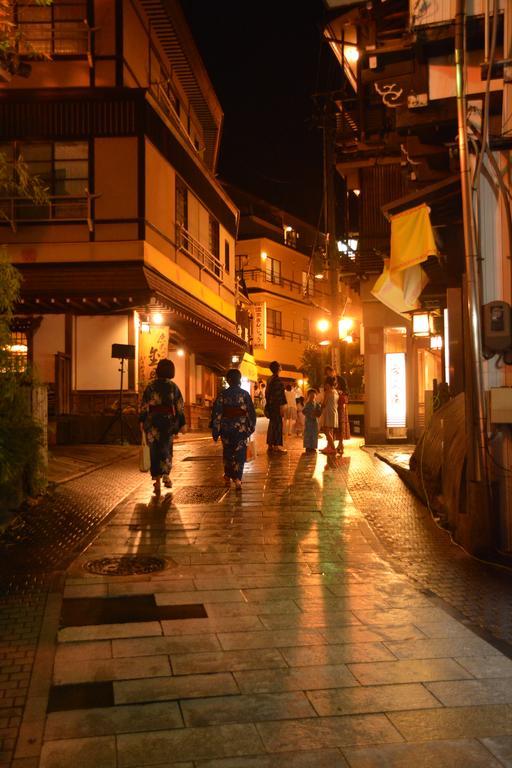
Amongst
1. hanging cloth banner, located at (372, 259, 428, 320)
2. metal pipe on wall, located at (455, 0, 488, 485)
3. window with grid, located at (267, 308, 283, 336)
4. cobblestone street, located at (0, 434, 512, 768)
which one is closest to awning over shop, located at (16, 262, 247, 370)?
hanging cloth banner, located at (372, 259, 428, 320)

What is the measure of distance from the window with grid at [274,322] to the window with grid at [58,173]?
126 ft

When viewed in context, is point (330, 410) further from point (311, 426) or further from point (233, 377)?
point (233, 377)

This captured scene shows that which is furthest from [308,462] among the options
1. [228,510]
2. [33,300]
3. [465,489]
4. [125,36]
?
[125,36]

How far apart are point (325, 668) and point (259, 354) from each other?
5352 cm

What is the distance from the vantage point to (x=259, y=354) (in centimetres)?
5788

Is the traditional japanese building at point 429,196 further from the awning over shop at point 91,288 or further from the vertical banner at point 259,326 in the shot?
the vertical banner at point 259,326

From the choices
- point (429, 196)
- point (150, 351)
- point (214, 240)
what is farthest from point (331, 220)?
point (429, 196)

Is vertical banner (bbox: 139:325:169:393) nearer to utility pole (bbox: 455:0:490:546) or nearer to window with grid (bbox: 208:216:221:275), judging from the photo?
window with grid (bbox: 208:216:221:275)

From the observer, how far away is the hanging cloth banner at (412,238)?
12.5 metres

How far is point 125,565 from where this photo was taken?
711 cm

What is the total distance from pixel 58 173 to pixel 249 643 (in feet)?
61.6

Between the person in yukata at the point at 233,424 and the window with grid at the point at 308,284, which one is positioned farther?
the window with grid at the point at 308,284

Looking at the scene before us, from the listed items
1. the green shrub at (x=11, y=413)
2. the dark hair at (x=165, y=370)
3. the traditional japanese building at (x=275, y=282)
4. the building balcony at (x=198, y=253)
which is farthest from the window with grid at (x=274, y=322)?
the green shrub at (x=11, y=413)

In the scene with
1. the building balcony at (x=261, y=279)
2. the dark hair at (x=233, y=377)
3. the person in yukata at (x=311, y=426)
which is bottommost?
the person in yukata at (x=311, y=426)
